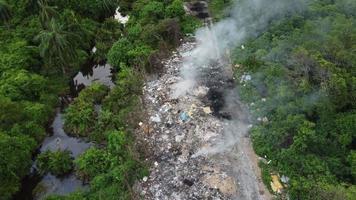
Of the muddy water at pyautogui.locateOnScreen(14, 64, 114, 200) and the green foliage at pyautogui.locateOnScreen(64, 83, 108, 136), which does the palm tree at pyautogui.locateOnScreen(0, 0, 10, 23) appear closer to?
the muddy water at pyautogui.locateOnScreen(14, 64, 114, 200)

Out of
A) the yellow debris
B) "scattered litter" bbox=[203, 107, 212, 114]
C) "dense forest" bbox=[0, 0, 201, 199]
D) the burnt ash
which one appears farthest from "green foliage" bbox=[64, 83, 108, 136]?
the yellow debris

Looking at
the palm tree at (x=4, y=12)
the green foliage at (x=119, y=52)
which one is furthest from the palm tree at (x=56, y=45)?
the palm tree at (x=4, y=12)

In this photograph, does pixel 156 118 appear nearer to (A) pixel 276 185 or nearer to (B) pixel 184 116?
(B) pixel 184 116

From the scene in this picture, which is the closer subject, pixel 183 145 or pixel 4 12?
pixel 183 145

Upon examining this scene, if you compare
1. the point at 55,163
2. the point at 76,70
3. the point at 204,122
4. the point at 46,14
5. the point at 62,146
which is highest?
the point at 46,14

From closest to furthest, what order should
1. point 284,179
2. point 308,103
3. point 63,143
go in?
point 284,179
point 308,103
point 63,143

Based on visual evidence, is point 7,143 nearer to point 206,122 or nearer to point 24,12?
point 206,122

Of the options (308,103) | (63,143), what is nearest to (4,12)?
(63,143)

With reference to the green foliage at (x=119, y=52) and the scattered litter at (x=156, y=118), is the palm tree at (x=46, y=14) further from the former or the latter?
the scattered litter at (x=156, y=118)
